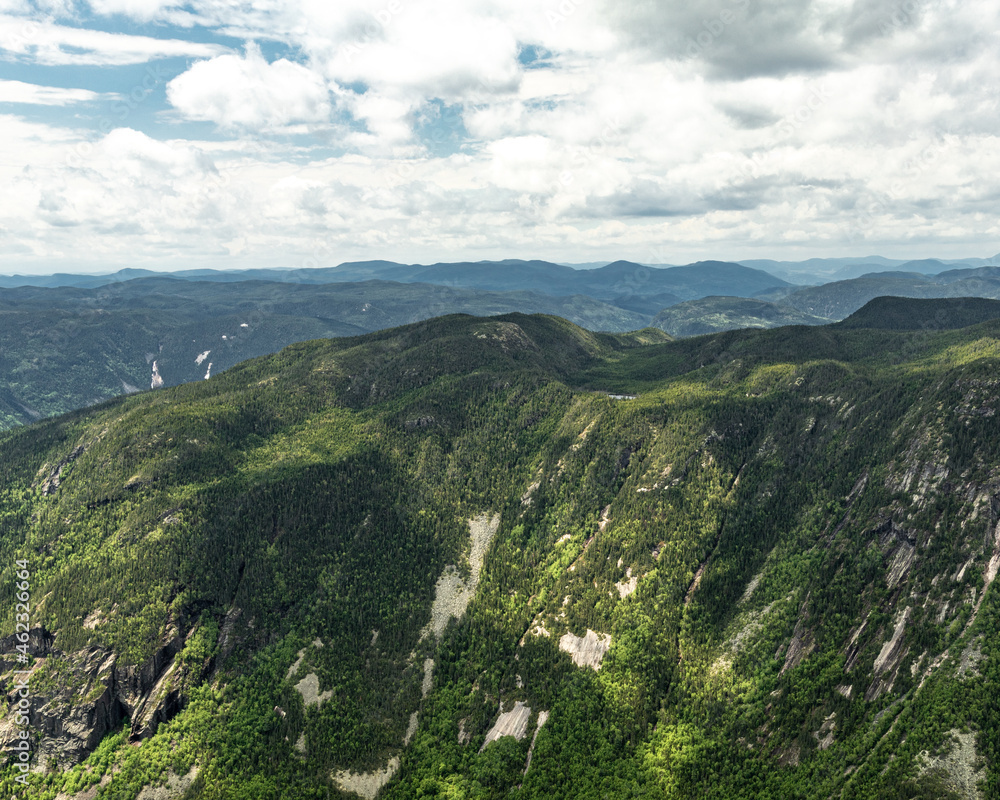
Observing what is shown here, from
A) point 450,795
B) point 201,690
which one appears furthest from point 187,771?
point 450,795

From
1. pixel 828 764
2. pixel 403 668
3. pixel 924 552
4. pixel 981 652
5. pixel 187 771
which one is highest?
pixel 924 552

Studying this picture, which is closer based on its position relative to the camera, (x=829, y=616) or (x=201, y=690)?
(x=829, y=616)

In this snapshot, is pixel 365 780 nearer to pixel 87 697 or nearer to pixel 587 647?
pixel 587 647

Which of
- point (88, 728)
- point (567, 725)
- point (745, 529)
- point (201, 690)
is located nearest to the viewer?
point (567, 725)

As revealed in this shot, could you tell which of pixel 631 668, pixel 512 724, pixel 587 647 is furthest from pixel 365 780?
pixel 631 668

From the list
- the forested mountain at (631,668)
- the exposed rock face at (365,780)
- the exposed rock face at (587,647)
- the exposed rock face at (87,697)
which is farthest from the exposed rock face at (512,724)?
the exposed rock face at (87,697)

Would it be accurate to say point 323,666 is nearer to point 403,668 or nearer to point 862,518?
point 403,668

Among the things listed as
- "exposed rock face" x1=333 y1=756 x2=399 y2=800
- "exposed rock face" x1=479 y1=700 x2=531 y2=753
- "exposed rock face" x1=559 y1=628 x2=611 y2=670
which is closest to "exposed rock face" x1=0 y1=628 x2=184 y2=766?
"exposed rock face" x1=333 y1=756 x2=399 y2=800

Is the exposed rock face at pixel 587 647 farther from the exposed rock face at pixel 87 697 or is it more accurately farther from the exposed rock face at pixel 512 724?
the exposed rock face at pixel 87 697

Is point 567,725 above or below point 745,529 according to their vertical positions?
below
